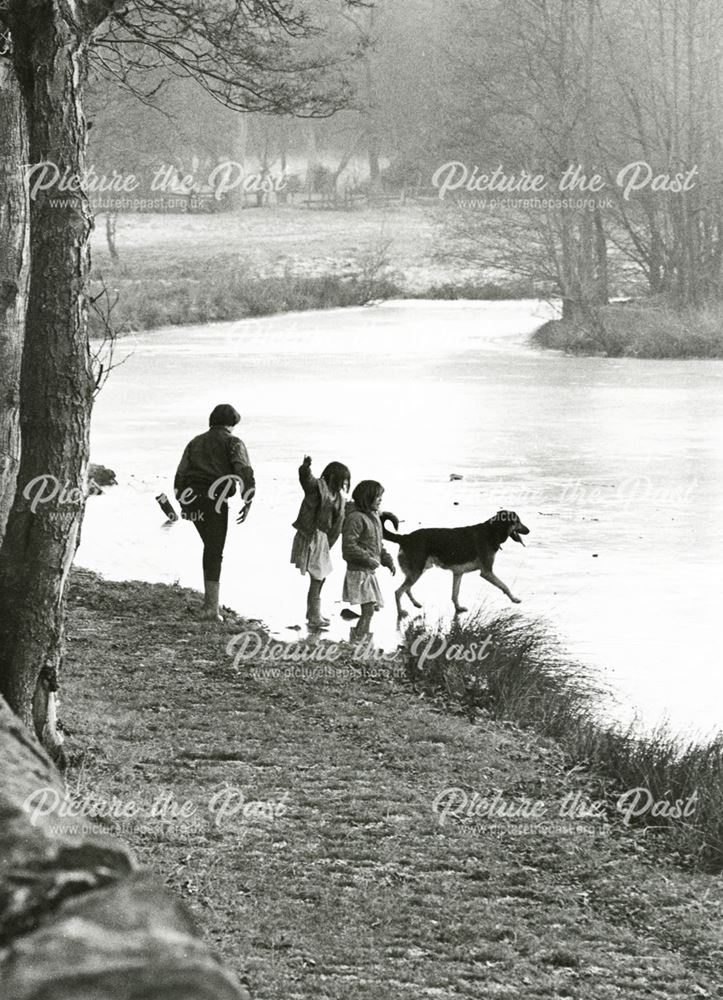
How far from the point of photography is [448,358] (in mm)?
34562

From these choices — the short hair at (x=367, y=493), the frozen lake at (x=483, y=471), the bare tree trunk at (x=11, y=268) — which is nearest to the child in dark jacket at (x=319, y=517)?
the short hair at (x=367, y=493)

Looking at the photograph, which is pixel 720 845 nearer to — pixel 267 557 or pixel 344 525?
pixel 344 525

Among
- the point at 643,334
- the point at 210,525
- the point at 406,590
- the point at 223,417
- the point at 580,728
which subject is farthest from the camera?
the point at 643,334

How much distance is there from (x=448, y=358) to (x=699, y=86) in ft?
49.6

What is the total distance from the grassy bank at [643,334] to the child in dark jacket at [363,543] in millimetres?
27077

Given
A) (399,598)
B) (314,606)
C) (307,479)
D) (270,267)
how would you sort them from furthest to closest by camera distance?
(270,267) → (399,598) → (314,606) → (307,479)

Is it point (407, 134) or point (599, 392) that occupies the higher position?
point (407, 134)

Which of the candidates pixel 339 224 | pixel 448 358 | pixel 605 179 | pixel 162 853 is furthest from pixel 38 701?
pixel 339 224

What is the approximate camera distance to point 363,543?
1049 cm

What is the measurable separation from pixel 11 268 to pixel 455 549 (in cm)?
554

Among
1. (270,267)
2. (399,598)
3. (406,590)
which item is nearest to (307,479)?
(399,598)

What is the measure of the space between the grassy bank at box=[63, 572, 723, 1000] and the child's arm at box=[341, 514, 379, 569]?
0.92m

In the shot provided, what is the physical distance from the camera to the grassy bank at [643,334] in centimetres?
3669

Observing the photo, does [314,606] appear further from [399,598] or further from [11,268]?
[11,268]
